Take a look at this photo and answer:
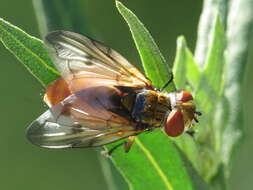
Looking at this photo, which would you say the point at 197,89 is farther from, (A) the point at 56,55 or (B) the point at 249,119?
(B) the point at 249,119

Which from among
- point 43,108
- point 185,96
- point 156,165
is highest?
point 185,96

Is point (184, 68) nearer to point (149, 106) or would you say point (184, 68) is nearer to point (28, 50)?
point (149, 106)

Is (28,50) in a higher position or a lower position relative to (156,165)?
higher

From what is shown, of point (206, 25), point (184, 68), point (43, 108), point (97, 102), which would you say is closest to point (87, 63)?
point (97, 102)

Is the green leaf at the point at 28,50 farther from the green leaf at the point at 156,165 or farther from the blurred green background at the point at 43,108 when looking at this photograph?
A: the blurred green background at the point at 43,108

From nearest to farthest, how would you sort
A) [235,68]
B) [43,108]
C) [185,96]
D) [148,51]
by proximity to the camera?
[148,51] < [185,96] < [235,68] < [43,108]

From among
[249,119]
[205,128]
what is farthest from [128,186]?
[249,119]
